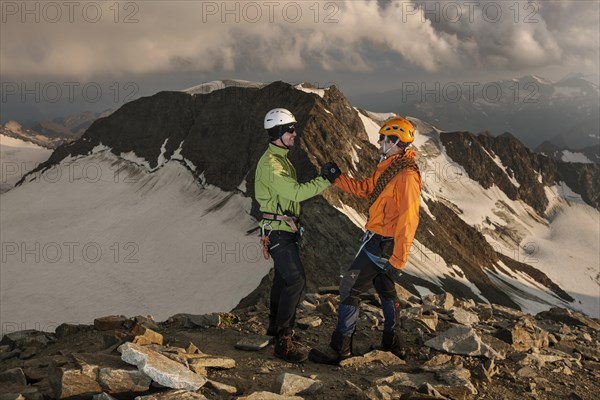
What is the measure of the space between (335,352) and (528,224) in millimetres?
175825

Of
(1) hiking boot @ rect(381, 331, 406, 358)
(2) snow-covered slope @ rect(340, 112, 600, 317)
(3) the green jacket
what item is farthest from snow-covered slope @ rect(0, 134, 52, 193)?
(1) hiking boot @ rect(381, 331, 406, 358)

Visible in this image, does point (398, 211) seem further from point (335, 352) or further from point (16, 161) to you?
point (16, 161)

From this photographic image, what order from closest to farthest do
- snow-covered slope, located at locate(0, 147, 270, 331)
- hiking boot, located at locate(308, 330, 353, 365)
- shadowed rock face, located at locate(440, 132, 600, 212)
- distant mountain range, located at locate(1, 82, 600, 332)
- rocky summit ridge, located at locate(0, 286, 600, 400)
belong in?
1. rocky summit ridge, located at locate(0, 286, 600, 400)
2. hiking boot, located at locate(308, 330, 353, 365)
3. snow-covered slope, located at locate(0, 147, 270, 331)
4. distant mountain range, located at locate(1, 82, 600, 332)
5. shadowed rock face, located at locate(440, 132, 600, 212)

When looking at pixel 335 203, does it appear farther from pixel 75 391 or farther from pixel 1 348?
pixel 75 391

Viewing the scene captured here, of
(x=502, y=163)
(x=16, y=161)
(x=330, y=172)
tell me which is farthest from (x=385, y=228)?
(x=16, y=161)

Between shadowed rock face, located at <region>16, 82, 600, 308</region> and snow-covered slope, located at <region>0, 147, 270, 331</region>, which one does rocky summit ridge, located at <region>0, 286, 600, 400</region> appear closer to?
shadowed rock face, located at <region>16, 82, 600, 308</region>

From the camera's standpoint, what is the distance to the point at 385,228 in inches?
332

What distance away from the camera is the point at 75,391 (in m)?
6.02

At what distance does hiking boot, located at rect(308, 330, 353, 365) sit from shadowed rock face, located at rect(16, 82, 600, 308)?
31363 millimetres

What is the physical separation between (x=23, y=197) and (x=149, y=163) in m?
27.0

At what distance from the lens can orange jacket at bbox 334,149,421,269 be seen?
8055 millimetres

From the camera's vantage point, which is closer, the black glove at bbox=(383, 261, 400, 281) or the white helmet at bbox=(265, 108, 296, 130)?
the black glove at bbox=(383, 261, 400, 281)

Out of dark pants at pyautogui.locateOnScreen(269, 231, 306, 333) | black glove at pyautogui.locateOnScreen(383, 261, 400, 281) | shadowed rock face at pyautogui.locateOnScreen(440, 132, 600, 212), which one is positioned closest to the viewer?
black glove at pyautogui.locateOnScreen(383, 261, 400, 281)

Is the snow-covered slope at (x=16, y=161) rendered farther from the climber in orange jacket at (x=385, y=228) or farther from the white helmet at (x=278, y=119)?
the climber in orange jacket at (x=385, y=228)
